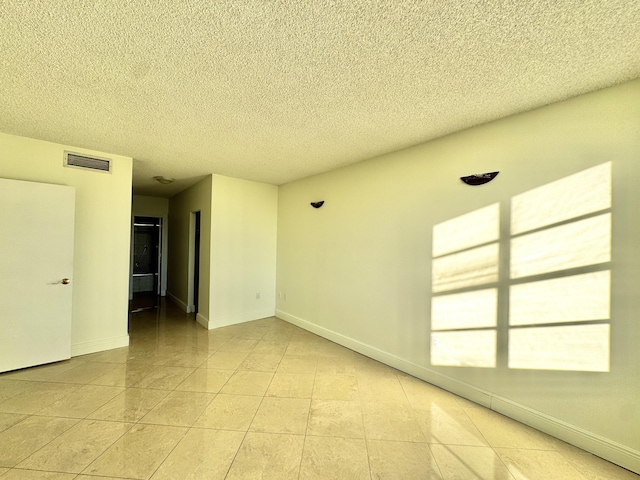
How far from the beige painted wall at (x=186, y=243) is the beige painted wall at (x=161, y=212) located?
238 mm

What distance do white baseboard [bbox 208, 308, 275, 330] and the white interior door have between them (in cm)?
171

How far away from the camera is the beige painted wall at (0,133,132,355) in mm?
2916

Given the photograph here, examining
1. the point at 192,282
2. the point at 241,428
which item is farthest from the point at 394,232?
the point at 192,282

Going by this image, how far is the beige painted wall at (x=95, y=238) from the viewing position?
9.57ft

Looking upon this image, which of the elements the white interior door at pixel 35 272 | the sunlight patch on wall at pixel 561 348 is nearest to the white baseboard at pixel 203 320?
the white interior door at pixel 35 272

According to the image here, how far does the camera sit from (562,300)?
6.19 ft

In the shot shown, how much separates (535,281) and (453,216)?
85 centimetres

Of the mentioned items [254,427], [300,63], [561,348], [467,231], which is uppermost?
[300,63]

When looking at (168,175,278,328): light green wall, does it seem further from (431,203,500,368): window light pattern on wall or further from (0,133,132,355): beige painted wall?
(431,203,500,368): window light pattern on wall

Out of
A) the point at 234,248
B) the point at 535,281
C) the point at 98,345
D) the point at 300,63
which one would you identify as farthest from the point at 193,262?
the point at 535,281

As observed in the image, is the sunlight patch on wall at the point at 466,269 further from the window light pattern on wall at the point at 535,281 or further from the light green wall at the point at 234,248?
the light green wall at the point at 234,248

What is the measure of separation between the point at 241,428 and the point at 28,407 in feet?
5.97

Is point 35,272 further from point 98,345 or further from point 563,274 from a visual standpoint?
point 563,274

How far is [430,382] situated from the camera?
2639 mm
